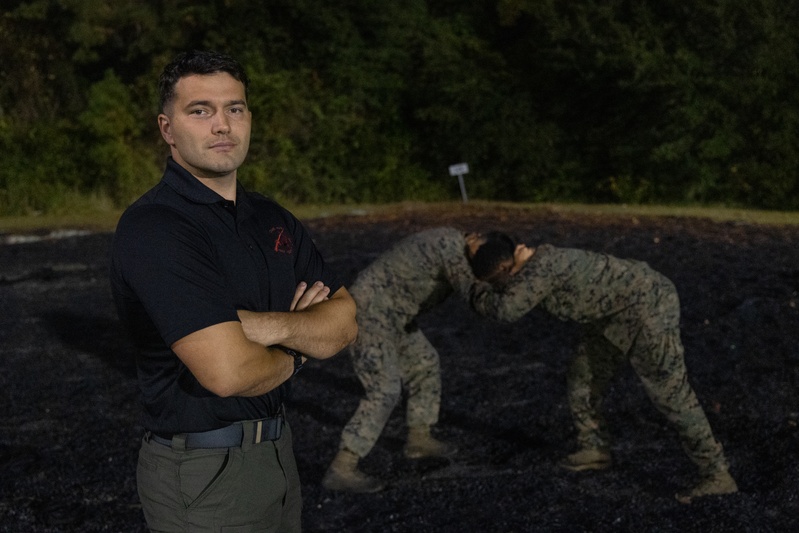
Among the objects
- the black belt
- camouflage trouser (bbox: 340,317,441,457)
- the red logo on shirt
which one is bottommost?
camouflage trouser (bbox: 340,317,441,457)

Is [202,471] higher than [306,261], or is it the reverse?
[306,261]

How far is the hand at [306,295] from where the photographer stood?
316cm

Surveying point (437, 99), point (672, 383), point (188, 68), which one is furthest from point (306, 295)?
point (437, 99)

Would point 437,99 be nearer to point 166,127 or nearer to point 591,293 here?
point 591,293

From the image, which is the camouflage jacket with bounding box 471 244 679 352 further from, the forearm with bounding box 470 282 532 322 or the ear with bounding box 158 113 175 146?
the ear with bounding box 158 113 175 146

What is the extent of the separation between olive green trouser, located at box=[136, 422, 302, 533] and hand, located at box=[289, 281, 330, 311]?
438mm

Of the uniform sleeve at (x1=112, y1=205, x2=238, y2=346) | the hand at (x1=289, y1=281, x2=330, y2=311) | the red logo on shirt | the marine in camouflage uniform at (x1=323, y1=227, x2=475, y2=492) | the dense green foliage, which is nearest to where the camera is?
the uniform sleeve at (x1=112, y1=205, x2=238, y2=346)

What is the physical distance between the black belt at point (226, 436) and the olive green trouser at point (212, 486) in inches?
0.6

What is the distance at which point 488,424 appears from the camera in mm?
7195

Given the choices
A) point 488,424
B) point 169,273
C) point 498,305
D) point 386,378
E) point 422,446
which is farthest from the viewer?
point 488,424

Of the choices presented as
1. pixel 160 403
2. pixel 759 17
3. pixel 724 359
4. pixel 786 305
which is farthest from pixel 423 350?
pixel 759 17

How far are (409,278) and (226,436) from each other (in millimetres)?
3439

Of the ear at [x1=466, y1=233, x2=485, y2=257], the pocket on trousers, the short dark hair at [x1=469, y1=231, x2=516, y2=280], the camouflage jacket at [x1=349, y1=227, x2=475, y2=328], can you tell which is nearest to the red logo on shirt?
the pocket on trousers

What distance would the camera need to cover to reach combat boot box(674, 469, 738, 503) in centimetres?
557
